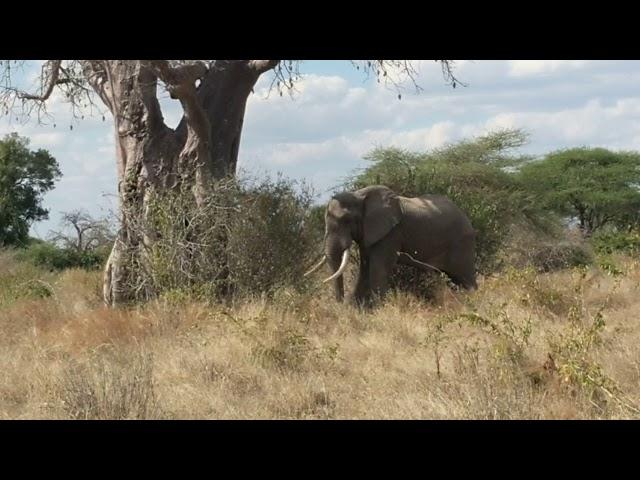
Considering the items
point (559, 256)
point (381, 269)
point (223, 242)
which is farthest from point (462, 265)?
point (559, 256)

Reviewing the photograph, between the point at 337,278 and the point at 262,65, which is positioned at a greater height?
the point at 262,65

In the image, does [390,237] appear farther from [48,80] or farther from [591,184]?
[591,184]

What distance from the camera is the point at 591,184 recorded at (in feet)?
104

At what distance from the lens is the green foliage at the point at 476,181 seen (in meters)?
16.9

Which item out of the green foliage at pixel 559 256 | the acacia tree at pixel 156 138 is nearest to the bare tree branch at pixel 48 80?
the acacia tree at pixel 156 138

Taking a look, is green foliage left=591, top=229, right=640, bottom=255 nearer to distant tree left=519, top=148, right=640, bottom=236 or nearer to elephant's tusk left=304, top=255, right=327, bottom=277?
distant tree left=519, top=148, right=640, bottom=236

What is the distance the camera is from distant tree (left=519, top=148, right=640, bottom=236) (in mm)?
30719

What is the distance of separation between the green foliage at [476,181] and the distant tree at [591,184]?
90.3 inches

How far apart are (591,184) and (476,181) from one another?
30.6 feet

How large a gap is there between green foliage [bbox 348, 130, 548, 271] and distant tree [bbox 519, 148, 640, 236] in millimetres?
2294

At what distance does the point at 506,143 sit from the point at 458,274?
1496 centimetres
